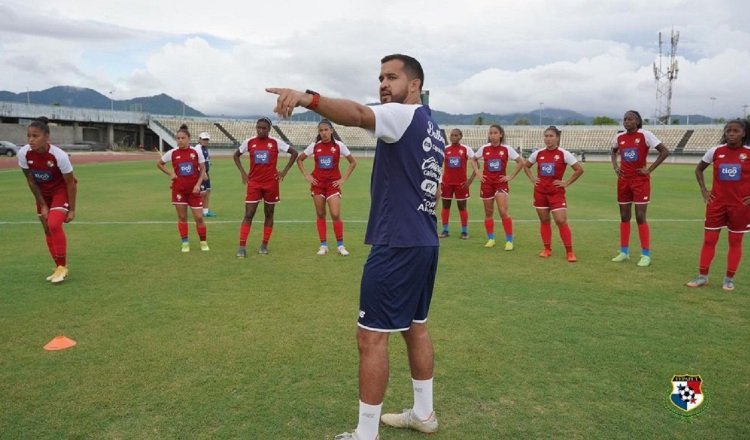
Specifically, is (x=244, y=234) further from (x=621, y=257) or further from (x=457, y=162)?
(x=621, y=257)

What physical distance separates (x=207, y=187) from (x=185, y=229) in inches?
184

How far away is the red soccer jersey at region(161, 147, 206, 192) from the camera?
400 inches

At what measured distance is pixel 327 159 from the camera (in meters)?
10.1

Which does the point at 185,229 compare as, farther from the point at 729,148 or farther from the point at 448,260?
the point at 729,148

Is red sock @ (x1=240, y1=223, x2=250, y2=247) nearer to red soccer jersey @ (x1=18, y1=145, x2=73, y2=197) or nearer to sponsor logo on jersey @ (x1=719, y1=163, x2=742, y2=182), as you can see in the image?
red soccer jersey @ (x1=18, y1=145, x2=73, y2=197)

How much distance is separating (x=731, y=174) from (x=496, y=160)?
14.5 ft

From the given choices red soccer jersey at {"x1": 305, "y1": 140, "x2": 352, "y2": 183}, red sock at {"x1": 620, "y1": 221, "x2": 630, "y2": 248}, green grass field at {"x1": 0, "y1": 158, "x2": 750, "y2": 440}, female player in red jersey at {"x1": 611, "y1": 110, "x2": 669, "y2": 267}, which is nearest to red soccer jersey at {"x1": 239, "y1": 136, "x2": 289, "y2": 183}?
red soccer jersey at {"x1": 305, "y1": 140, "x2": 352, "y2": 183}

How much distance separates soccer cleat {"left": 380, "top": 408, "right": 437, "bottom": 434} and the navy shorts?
747 mm

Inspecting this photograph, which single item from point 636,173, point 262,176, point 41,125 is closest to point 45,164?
point 41,125

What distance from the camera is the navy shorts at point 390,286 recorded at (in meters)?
3.41

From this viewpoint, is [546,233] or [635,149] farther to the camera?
[546,233]

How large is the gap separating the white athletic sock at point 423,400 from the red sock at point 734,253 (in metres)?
5.87

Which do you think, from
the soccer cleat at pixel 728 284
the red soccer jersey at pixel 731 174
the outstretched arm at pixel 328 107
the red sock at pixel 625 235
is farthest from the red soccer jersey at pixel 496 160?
the outstretched arm at pixel 328 107

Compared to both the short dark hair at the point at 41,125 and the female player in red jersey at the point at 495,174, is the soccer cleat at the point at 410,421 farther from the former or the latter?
the female player in red jersey at the point at 495,174
